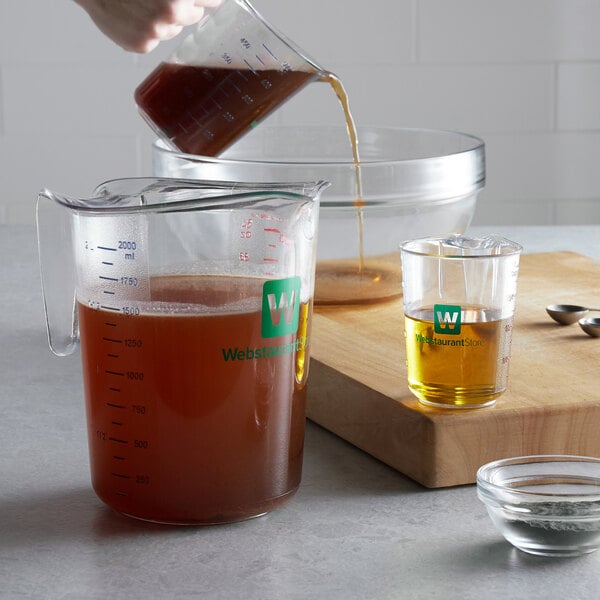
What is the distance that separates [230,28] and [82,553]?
53cm

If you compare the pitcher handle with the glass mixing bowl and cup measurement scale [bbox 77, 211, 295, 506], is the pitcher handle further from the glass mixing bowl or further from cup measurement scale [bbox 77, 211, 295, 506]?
the glass mixing bowl

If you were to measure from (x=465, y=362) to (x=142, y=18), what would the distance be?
49 cm

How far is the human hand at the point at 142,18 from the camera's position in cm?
100

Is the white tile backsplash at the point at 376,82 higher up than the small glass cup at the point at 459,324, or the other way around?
the white tile backsplash at the point at 376,82

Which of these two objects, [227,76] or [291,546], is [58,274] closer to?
[291,546]

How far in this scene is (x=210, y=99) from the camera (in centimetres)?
97

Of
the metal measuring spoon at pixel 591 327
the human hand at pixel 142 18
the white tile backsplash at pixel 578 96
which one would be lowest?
the metal measuring spoon at pixel 591 327

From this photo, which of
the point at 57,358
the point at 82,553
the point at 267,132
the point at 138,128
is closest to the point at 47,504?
the point at 82,553

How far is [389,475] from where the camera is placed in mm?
721

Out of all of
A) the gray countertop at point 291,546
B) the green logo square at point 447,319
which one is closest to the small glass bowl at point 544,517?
the gray countertop at point 291,546

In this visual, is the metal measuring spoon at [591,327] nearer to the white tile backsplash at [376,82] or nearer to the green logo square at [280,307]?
the green logo square at [280,307]

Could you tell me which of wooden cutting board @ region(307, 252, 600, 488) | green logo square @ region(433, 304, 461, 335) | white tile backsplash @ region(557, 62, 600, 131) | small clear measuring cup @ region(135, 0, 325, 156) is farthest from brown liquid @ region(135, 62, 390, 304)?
white tile backsplash @ region(557, 62, 600, 131)

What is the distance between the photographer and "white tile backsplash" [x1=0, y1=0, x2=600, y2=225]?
2410 millimetres

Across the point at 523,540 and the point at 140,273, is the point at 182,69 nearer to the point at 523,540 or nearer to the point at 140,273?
the point at 140,273
